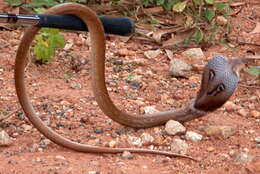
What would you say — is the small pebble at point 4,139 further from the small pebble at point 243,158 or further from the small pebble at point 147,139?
the small pebble at point 243,158

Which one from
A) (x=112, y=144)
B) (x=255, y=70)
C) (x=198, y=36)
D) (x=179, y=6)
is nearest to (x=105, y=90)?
(x=112, y=144)

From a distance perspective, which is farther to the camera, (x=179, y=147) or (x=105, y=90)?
(x=105, y=90)

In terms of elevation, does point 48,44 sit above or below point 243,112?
above

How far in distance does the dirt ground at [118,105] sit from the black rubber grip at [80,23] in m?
0.75

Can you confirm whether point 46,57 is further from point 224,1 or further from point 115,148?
point 224,1

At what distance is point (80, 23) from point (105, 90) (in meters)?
0.62

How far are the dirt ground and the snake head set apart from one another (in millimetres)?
211

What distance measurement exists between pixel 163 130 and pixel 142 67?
3.71 feet

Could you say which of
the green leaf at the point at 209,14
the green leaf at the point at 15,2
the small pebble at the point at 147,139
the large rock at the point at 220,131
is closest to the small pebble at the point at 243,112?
the large rock at the point at 220,131

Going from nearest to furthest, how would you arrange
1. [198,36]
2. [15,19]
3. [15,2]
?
[15,19] < [198,36] < [15,2]

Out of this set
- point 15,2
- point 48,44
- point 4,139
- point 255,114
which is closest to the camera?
point 4,139

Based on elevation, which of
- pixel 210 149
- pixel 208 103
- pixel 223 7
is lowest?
pixel 210 149

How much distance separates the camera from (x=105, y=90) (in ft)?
12.4

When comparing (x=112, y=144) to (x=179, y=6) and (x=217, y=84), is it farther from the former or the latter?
(x=179, y=6)
